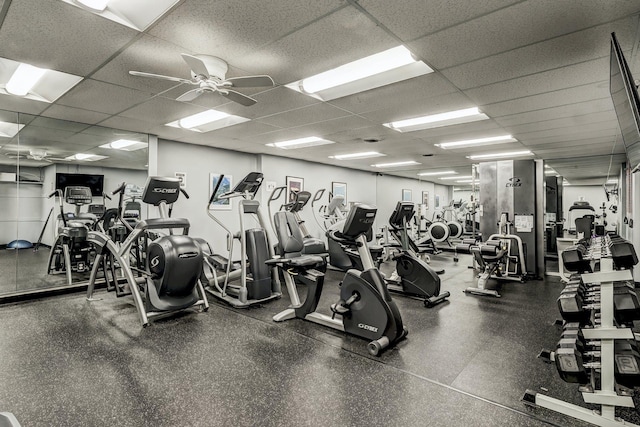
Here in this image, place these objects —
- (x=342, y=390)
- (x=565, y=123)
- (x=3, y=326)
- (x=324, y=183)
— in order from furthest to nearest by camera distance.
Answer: (x=324, y=183) → (x=565, y=123) → (x=3, y=326) → (x=342, y=390)

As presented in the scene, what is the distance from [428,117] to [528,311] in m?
2.67

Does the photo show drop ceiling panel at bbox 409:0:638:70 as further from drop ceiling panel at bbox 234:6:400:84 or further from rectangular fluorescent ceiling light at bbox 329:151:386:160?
rectangular fluorescent ceiling light at bbox 329:151:386:160

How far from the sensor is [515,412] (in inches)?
76.0

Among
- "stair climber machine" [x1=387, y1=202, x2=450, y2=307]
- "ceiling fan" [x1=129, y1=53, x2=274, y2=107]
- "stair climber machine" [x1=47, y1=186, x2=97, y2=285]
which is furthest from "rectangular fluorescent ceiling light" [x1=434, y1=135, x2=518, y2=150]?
"stair climber machine" [x1=47, y1=186, x2=97, y2=285]

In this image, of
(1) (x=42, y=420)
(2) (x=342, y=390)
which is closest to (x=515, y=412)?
(2) (x=342, y=390)

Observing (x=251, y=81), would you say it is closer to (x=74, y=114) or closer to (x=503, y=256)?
(x=74, y=114)

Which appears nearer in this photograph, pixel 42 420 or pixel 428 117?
pixel 42 420

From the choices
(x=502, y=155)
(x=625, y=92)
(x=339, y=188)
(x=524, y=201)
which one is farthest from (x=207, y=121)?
(x=502, y=155)

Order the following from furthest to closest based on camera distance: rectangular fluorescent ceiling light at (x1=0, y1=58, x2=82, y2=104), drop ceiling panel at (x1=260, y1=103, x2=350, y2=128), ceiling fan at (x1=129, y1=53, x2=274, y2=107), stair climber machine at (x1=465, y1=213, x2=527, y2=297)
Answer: stair climber machine at (x1=465, y1=213, x2=527, y2=297)
drop ceiling panel at (x1=260, y1=103, x2=350, y2=128)
rectangular fluorescent ceiling light at (x1=0, y1=58, x2=82, y2=104)
ceiling fan at (x1=129, y1=53, x2=274, y2=107)

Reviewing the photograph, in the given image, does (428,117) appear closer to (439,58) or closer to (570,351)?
(439,58)

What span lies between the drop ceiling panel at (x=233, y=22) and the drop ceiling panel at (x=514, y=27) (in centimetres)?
85

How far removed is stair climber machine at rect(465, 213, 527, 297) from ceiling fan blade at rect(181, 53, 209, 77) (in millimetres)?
4345

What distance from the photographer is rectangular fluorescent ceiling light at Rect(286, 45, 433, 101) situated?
2744mm

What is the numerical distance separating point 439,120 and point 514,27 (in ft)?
7.53
